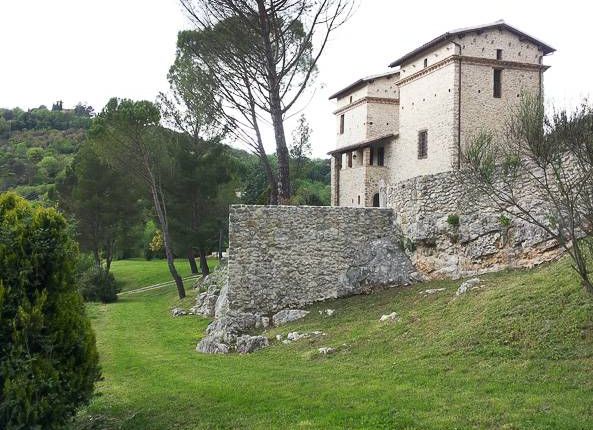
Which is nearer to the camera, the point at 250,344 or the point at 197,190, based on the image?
the point at 250,344

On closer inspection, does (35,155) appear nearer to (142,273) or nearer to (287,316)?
(142,273)

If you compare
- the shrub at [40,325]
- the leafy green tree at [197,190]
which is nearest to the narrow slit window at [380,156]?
the leafy green tree at [197,190]

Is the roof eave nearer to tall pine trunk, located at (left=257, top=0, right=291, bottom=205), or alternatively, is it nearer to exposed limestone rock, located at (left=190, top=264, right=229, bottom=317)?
tall pine trunk, located at (left=257, top=0, right=291, bottom=205)

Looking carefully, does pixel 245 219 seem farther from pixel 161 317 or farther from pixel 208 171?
pixel 208 171

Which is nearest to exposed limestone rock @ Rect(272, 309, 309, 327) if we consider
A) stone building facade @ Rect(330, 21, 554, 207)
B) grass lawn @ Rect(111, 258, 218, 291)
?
stone building facade @ Rect(330, 21, 554, 207)

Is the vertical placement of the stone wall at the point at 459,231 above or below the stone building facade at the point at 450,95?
below

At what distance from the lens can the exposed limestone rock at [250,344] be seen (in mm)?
13359

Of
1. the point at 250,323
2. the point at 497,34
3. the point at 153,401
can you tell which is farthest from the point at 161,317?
the point at 497,34

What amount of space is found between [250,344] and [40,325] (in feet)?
23.1

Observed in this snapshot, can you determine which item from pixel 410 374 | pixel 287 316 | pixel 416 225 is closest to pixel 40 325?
pixel 410 374

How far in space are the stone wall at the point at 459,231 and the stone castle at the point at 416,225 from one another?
0.03m

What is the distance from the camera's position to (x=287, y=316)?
15969mm

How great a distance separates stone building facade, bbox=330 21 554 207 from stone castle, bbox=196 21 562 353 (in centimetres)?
4

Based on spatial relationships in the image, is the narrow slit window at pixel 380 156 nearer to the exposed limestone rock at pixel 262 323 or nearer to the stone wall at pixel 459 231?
the stone wall at pixel 459 231
